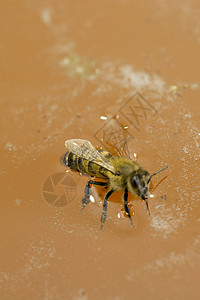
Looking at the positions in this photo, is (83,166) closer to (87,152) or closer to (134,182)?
(87,152)

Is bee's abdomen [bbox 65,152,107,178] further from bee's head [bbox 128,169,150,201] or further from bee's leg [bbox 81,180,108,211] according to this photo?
bee's head [bbox 128,169,150,201]

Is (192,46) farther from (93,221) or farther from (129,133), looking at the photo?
Result: (93,221)

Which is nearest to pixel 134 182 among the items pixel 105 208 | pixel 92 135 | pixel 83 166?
pixel 105 208

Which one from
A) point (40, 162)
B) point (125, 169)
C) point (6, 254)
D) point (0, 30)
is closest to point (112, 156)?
point (125, 169)

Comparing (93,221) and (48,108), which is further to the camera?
(48,108)

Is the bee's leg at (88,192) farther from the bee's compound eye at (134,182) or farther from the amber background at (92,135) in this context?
the bee's compound eye at (134,182)
